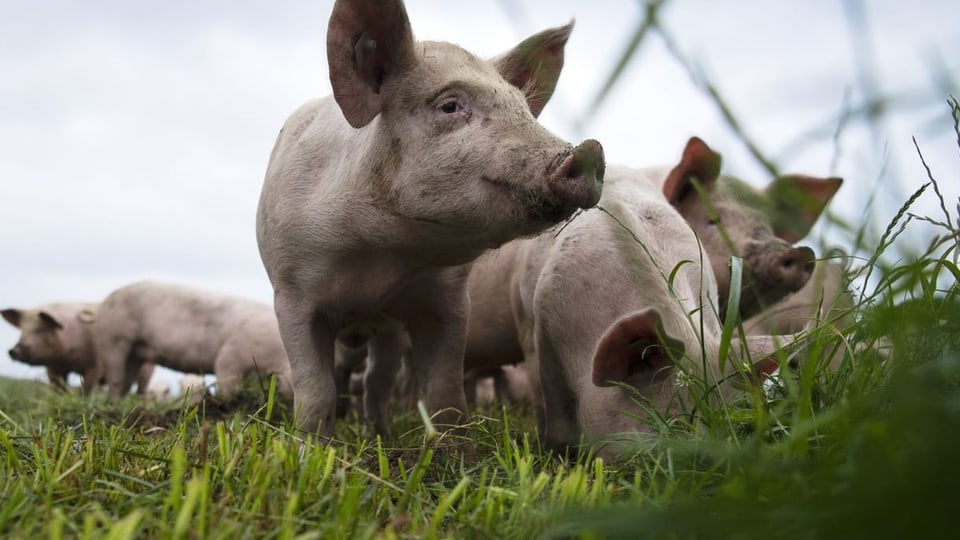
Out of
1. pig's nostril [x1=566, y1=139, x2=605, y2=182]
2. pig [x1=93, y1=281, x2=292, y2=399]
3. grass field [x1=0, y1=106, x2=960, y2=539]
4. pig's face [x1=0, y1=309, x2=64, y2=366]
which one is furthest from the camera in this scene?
pig's face [x1=0, y1=309, x2=64, y2=366]

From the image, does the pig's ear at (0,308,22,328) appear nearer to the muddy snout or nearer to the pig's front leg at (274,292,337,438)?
the pig's front leg at (274,292,337,438)

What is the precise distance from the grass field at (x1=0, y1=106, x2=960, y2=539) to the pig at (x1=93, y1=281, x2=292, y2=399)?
19.3 feet

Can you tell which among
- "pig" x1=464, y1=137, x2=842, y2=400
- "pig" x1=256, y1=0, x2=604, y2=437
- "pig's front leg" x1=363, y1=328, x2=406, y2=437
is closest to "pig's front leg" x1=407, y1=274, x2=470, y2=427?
"pig" x1=256, y1=0, x2=604, y2=437

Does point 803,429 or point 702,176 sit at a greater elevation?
point 702,176

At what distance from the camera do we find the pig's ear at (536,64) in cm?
378

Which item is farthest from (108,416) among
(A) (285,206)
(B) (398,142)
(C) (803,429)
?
(C) (803,429)

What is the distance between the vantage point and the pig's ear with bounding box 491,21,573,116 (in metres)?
3.78

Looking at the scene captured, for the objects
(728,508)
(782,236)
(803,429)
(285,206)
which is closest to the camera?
(728,508)

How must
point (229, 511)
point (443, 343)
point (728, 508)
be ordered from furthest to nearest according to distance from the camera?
point (443, 343) → point (229, 511) → point (728, 508)

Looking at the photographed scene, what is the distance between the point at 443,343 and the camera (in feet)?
13.0

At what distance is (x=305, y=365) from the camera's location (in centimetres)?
361

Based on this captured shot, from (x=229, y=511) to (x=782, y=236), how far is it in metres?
4.38

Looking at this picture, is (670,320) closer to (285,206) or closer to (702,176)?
(285,206)

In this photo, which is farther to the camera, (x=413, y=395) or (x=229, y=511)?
(x=413, y=395)
